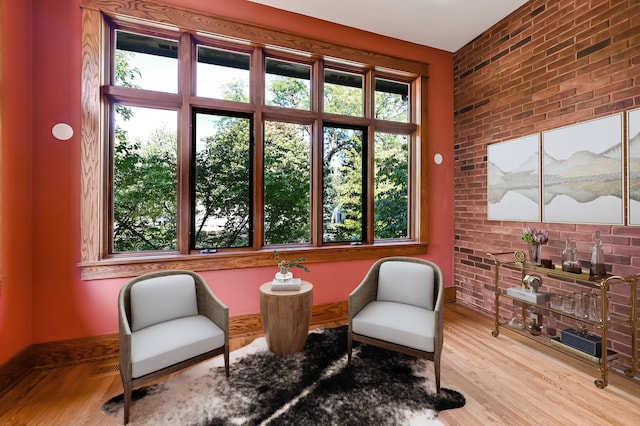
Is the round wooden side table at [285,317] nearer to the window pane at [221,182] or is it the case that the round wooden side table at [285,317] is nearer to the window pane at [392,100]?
the window pane at [221,182]

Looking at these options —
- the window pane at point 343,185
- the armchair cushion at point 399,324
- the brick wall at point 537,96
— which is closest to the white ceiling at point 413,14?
the brick wall at point 537,96

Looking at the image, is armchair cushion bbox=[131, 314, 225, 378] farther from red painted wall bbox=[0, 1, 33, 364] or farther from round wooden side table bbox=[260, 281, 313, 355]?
red painted wall bbox=[0, 1, 33, 364]

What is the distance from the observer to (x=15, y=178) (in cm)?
224

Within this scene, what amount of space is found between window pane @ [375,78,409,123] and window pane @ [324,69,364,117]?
0.28 metres

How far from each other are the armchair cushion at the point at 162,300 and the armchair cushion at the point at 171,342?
0.19 feet

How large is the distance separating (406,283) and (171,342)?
195cm

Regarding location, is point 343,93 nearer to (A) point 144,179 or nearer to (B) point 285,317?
(A) point 144,179

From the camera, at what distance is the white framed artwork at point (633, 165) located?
87.1 inches

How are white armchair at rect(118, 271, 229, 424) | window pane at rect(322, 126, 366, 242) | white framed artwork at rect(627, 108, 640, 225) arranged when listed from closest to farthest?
white armchair at rect(118, 271, 229, 424) < white framed artwork at rect(627, 108, 640, 225) < window pane at rect(322, 126, 366, 242)

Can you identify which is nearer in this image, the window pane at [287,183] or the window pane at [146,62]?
the window pane at [146,62]

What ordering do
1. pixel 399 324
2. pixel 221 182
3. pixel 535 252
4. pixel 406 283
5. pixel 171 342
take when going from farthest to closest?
pixel 221 182 < pixel 535 252 < pixel 406 283 < pixel 399 324 < pixel 171 342

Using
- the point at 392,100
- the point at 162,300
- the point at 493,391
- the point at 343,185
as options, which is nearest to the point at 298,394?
the point at 162,300

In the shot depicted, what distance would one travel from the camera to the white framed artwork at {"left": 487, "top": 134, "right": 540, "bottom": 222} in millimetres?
2986

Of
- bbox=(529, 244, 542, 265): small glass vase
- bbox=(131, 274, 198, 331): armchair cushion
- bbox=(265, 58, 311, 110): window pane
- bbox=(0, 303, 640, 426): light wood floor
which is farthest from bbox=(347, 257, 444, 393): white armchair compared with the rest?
bbox=(265, 58, 311, 110): window pane
